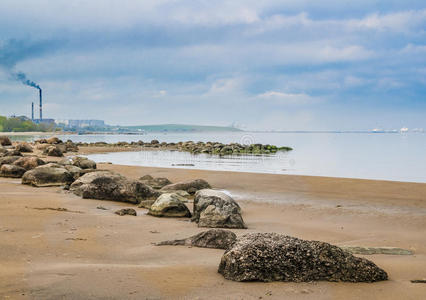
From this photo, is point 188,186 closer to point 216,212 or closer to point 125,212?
point 125,212

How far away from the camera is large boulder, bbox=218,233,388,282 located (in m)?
3.97

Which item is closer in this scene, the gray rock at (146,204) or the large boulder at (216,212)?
the large boulder at (216,212)

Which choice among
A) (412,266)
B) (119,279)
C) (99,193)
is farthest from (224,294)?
(99,193)

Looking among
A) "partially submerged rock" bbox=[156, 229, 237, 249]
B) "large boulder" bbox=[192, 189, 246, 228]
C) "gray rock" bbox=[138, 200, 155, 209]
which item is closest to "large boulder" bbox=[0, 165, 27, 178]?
"gray rock" bbox=[138, 200, 155, 209]

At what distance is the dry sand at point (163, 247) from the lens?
3588mm

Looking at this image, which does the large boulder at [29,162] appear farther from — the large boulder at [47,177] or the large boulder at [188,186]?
the large boulder at [188,186]

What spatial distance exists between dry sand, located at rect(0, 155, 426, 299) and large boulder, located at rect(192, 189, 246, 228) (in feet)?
0.88

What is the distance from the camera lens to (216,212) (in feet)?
24.8

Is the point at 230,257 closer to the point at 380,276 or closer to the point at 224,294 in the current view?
the point at 224,294

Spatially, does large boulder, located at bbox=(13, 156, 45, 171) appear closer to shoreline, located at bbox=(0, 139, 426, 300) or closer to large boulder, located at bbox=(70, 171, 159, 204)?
shoreline, located at bbox=(0, 139, 426, 300)

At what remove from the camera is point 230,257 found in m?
4.08

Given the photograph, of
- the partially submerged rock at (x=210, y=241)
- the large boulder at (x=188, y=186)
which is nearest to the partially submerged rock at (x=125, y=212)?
the partially submerged rock at (x=210, y=241)

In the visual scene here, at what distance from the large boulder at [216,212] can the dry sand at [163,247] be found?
0.88ft

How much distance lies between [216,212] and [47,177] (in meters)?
6.39
